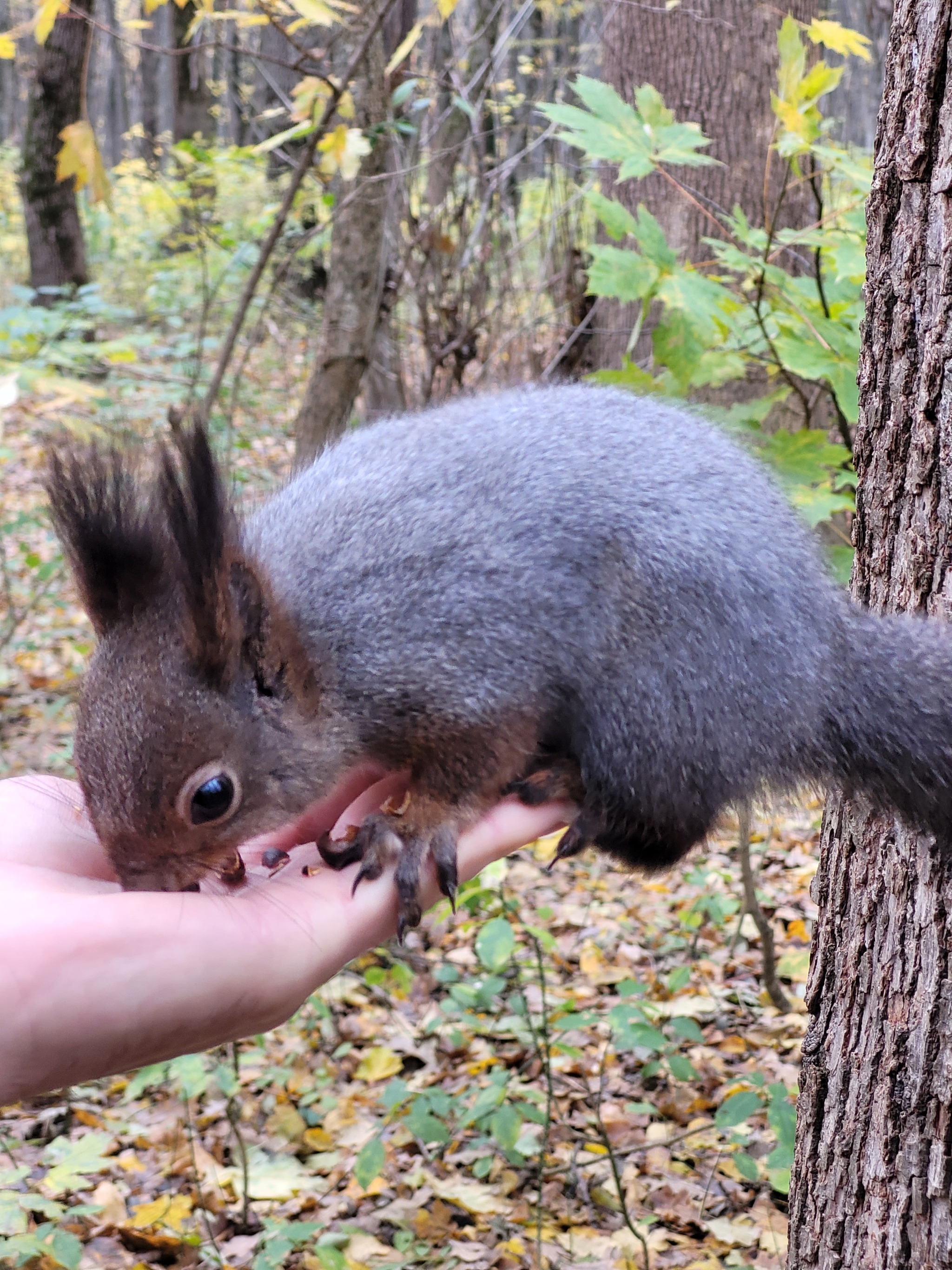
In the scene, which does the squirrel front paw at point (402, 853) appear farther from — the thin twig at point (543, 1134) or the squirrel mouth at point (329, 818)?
the thin twig at point (543, 1134)

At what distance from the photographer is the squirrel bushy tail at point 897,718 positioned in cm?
176

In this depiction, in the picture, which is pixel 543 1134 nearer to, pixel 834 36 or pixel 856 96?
pixel 834 36

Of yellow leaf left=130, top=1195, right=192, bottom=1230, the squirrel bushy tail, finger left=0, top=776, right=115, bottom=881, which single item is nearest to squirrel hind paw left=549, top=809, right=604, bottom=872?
the squirrel bushy tail

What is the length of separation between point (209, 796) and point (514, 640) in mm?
556

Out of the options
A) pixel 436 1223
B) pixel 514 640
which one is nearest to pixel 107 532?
pixel 514 640

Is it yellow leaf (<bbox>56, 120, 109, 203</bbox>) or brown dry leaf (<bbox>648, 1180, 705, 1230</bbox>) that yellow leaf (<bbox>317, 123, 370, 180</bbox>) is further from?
brown dry leaf (<bbox>648, 1180, 705, 1230</bbox>)

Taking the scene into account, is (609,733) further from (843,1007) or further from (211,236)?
(211,236)

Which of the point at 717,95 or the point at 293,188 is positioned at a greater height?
the point at 717,95

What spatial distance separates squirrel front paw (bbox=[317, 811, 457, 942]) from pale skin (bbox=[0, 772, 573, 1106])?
0.02 m

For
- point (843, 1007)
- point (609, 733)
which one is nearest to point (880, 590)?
point (609, 733)

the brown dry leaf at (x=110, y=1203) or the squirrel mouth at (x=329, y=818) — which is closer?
the squirrel mouth at (x=329, y=818)

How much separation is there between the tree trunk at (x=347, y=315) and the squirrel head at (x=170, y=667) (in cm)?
262

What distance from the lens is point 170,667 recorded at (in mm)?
1679

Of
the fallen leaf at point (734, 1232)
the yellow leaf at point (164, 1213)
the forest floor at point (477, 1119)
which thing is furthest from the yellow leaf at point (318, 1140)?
the fallen leaf at point (734, 1232)
